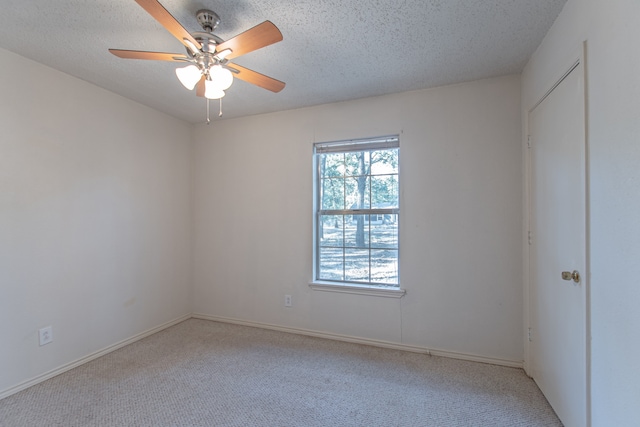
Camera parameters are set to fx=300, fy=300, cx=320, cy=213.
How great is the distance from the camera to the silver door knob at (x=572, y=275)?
156 centimetres

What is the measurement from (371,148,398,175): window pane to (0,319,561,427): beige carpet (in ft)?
5.60

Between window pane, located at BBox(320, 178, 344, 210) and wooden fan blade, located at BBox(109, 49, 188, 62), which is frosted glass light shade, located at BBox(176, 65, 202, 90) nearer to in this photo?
wooden fan blade, located at BBox(109, 49, 188, 62)

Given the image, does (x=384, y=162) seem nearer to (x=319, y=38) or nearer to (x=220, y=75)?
(x=319, y=38)

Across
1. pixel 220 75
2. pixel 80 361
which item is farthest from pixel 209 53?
pixel 80 361

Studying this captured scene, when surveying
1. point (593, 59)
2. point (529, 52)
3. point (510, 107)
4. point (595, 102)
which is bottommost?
point (595, 102)

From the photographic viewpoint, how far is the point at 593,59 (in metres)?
1.41

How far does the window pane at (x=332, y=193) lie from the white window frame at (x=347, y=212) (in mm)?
44

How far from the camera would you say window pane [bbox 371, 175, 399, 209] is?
9.63ft

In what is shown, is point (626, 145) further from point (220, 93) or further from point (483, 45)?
point (220, 93)

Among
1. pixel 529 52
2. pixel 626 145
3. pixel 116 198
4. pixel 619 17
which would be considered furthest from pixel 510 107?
pixel 116 198

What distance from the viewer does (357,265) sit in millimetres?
3082

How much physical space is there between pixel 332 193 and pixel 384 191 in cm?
55

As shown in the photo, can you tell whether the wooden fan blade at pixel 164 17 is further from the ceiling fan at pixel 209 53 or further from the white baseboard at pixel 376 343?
the white baseboard at pixel 376 343

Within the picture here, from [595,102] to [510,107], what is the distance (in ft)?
3.92
